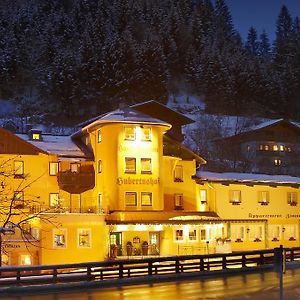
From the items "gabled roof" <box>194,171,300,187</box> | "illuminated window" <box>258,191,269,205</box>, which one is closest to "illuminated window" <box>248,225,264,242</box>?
"illuminated window" <box>258,191,269,205</box>

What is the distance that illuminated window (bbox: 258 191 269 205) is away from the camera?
58.1 meters

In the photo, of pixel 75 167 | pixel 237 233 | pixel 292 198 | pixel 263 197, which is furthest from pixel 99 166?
pixel 292 198

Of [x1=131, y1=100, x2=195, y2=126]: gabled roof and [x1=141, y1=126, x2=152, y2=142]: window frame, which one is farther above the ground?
[x1=131, y1=100, x2=195, y2=126]: gabled roof

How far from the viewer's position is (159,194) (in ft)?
175

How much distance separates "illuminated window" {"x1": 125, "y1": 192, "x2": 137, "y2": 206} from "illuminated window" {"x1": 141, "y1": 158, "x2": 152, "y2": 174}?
6.67 feet

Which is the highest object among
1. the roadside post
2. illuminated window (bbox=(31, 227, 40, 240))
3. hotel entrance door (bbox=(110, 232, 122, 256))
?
the roadside post

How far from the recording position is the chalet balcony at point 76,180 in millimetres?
53188

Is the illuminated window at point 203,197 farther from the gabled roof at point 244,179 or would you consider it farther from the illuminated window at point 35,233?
the illuminated window at point 35,233

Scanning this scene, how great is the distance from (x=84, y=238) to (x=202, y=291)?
2422 centimetres

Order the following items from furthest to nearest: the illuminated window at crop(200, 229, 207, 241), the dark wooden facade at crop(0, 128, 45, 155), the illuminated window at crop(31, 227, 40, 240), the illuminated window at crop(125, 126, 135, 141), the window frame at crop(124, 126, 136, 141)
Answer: the illuminated window at crop(200, 229, 207, 241) → the illuminated window at crop(125, 126, 135, 141) → the window frame at crop(124, 126, 136, 141) → the dark wooden facade at crop(0, 128, 45, 155) → the illuminated window at crop(31, 227, 40, 240)

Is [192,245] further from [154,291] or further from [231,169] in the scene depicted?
[231,169]

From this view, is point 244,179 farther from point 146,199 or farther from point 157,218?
point 157,218

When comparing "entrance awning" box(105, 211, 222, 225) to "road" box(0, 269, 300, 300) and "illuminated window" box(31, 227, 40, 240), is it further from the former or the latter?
"road" box(0, 269, 300, 300)

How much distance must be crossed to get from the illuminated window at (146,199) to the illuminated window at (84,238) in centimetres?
557
